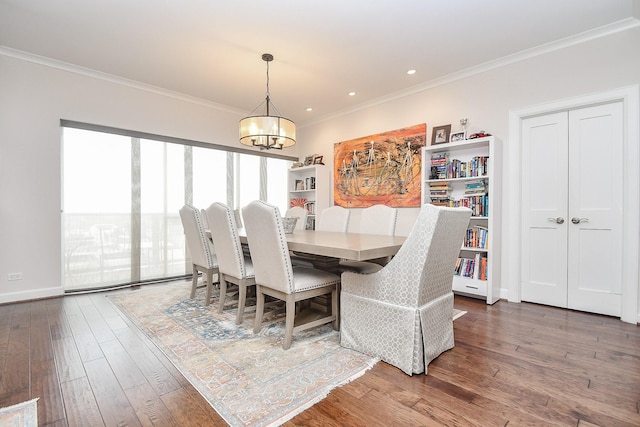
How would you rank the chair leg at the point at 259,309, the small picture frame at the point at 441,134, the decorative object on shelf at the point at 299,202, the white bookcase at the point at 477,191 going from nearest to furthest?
the chair leg at the point at 259,309, the white bookcase at the point at 477,191, the small picture frame at the point at 441,134, the decorative object on shelf at the point at 299,202

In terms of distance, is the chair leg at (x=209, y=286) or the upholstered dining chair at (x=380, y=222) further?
the upholstered dining chair at (x=380, y=222)

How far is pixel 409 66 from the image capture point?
346cm

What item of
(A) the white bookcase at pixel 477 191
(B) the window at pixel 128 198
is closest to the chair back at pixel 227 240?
(B) the window at pixel 128 198

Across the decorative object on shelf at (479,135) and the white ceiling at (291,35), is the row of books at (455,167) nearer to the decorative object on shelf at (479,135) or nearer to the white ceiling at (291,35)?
the decorative object on shelf at (479,135)

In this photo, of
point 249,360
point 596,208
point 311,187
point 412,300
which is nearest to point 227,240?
point 249,360

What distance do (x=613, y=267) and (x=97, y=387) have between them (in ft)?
13.2

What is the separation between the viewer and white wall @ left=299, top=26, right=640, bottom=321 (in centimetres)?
273

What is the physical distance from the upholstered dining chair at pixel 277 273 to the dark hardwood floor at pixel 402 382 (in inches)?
24.2

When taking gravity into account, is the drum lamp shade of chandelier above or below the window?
above

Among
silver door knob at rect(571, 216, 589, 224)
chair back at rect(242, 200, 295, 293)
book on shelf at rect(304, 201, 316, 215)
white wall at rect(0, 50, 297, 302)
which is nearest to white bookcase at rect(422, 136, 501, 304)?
silver door knob at rect(571, 216, 589, 224)

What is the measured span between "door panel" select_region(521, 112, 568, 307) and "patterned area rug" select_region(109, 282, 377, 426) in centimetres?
231

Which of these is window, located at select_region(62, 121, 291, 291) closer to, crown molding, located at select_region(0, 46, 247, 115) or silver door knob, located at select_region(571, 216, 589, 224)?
crown molding, located at select_region(0, 46, 247, 115)

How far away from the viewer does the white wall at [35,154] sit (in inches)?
124

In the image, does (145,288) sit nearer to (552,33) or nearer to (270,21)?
(270,21)
